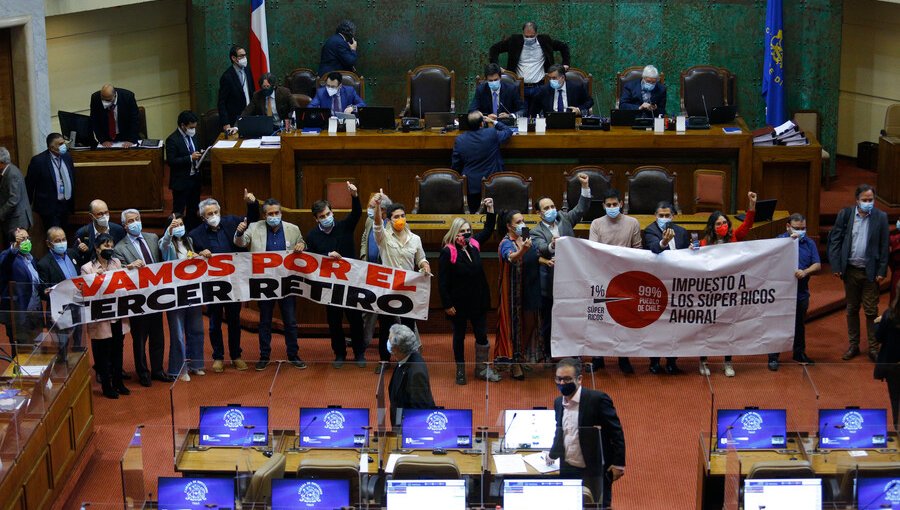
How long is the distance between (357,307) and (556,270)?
1.95 m

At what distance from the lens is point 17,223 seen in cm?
1519

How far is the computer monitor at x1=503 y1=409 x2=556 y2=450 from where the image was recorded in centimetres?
1004

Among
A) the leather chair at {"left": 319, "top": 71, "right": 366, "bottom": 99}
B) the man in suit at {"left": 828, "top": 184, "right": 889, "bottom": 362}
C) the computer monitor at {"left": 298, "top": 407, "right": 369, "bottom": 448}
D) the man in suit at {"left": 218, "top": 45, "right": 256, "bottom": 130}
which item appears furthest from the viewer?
the leather chair at {"left": 319, "top": 71, "right": 366, "bottom": 99}

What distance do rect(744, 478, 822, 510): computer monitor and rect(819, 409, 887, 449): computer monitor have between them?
124 cm

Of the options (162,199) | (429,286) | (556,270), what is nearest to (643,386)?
(556,270)

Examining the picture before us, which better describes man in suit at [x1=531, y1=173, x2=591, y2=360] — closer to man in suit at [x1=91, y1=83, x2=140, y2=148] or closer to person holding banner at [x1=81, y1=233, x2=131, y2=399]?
person holding banner at [x1=81, y1=233, x2=131, y2=399]

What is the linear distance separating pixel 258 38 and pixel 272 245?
6905mm

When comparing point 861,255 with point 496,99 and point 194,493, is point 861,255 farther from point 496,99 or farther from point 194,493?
point 194,493

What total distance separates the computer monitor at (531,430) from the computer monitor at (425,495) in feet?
4.25

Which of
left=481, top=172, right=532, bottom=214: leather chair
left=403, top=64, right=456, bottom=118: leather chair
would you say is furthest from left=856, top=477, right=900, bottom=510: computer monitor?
left=403, top=64, right=456, bottom=118: leather chair

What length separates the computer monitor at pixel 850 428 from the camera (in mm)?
10086

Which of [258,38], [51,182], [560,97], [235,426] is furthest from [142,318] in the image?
[258,38]

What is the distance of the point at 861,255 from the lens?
1355cm

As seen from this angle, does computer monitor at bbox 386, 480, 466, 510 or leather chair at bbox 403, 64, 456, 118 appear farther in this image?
leather chair at bbox 403, 64, 456, 118
